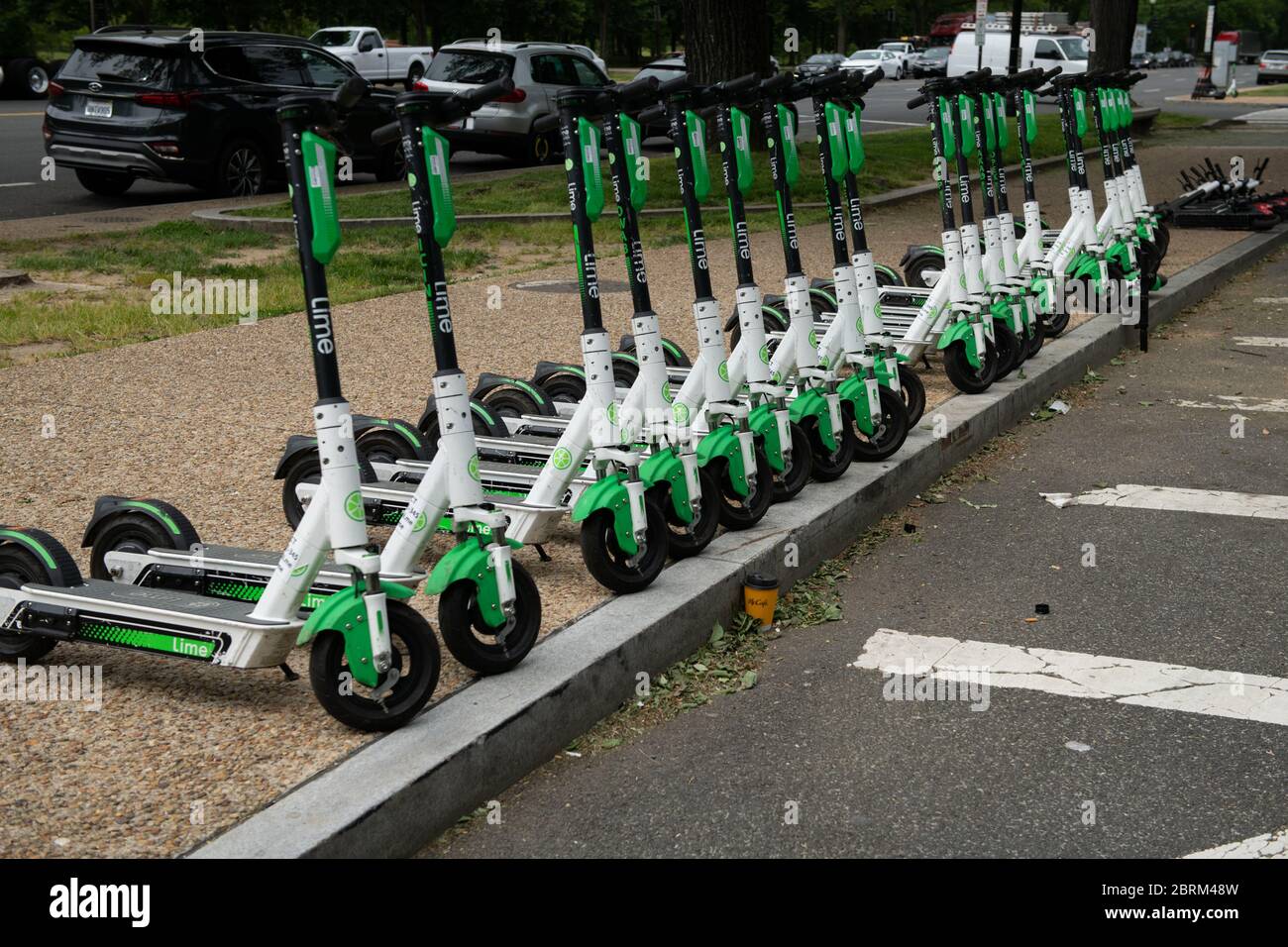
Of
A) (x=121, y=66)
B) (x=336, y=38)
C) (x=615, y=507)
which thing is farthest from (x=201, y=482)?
(x=336, y=38)

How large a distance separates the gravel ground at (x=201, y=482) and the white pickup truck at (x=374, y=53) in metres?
28.4

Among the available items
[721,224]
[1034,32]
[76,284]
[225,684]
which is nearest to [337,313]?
[76,284]

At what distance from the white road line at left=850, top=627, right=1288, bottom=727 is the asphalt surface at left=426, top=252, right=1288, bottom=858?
0.07 meters

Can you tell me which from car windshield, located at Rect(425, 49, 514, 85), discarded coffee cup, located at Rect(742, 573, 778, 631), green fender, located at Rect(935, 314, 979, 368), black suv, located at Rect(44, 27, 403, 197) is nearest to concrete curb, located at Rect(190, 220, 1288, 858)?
discarded coffee cup, located at Rect(742, 573, 778, 631)

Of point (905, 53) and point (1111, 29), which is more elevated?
point (905, 53)

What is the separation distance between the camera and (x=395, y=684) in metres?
4.08

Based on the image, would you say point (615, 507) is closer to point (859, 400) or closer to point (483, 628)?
point (483, 628)

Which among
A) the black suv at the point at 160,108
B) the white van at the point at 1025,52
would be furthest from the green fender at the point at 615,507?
the white van at the point at 1025,52

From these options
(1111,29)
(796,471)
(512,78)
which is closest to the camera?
(796,471)

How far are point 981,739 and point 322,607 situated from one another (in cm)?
195

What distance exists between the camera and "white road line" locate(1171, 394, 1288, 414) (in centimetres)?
888

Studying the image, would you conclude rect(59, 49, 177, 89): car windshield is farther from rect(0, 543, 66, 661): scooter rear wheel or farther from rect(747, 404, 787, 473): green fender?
rect(0, 543, 66, 661): scooter rear wheel

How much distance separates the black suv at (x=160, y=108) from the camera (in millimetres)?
16578

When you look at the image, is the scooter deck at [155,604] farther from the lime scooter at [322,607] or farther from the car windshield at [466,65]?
the car windshield at [466,65]
